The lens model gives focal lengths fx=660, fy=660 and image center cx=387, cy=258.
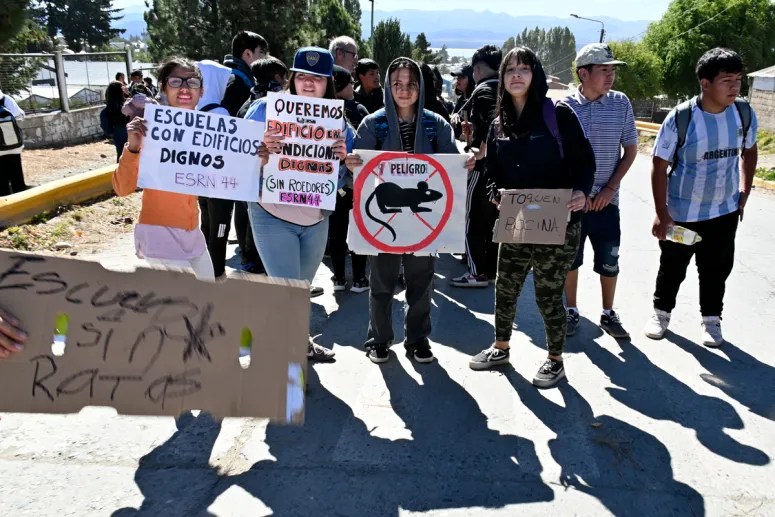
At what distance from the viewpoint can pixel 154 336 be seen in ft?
9.02

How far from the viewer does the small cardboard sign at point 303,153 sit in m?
3.96

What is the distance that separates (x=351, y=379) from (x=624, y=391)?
5.76ft

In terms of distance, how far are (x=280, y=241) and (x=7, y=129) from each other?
22.6ft

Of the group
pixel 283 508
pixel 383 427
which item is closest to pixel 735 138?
pixel 383 427

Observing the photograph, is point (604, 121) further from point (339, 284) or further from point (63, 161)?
point (63, 161)

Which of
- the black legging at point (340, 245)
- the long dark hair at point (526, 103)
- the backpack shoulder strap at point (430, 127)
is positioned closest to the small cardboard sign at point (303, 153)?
the backpack shoulder strap at point (430, 127)

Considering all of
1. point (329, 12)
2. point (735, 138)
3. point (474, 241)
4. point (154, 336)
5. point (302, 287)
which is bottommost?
point (474, 241)

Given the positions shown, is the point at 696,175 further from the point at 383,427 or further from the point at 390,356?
the point at 383,427

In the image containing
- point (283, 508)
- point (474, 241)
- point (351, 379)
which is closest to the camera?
point (283, 508)

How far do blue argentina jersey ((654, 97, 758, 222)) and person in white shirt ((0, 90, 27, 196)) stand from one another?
8.39 meters

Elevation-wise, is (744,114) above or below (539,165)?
above

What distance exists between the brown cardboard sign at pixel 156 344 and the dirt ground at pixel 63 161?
9.76m

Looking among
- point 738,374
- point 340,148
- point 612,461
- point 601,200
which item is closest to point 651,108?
point 601,200

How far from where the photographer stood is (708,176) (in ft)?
15.3
